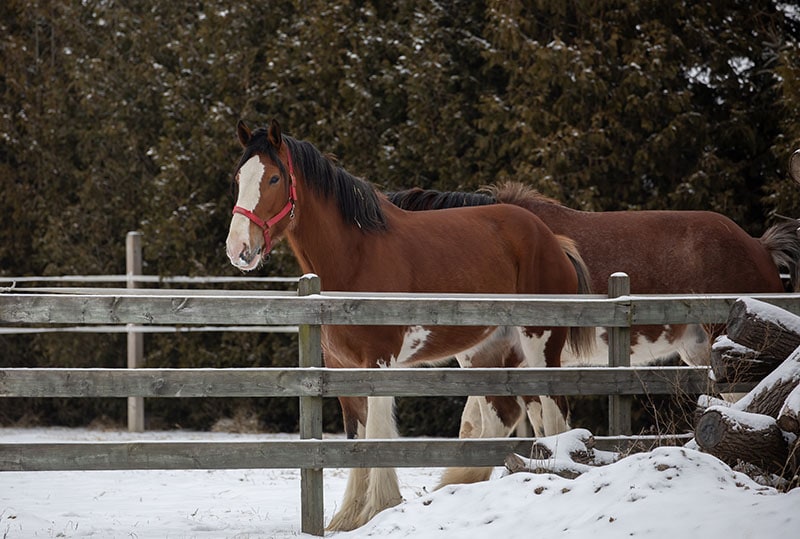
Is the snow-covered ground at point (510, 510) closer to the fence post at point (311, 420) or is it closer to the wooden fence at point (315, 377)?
the fence post at point (311, 420)

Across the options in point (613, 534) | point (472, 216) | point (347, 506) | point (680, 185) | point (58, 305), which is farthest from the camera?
point (680, 185)

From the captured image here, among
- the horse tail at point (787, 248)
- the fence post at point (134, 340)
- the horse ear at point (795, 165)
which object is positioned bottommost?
the fence post at point (134, 340)

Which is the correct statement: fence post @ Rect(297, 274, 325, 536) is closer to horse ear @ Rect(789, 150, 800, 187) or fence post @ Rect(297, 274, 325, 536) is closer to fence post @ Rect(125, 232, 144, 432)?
horse ear @ Rect(789, 150, 800, 187)

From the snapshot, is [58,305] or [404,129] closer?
[58,305]

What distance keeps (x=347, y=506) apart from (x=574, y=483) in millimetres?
1760

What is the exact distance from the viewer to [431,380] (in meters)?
5.85

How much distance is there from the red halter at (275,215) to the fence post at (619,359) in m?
2.06

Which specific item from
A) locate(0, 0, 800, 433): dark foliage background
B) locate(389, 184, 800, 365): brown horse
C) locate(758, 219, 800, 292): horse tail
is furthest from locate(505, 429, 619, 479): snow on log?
locate(0, 0, 800, 433): dark foliage background

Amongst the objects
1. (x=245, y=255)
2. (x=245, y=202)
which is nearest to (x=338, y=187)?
(x=245, y=202)

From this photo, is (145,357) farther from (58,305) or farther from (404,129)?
(58,305)

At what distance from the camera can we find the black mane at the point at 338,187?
6918 millimetres

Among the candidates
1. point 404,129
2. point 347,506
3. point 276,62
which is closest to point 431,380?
point 347,506

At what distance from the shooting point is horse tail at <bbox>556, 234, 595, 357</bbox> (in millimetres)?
7527

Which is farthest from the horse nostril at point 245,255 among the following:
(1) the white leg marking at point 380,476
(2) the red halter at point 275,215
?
(1) the white leg marking at point 380,476
